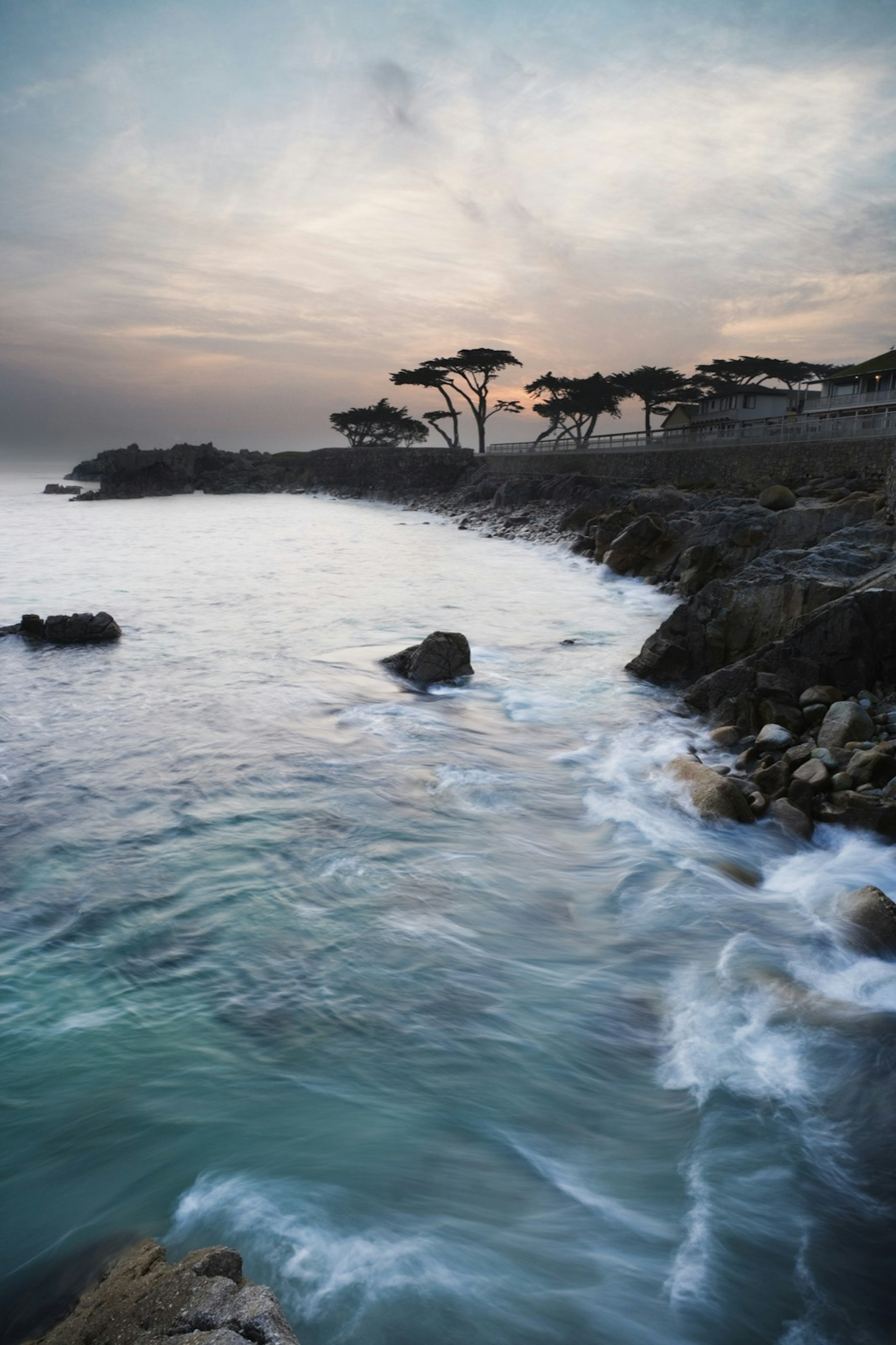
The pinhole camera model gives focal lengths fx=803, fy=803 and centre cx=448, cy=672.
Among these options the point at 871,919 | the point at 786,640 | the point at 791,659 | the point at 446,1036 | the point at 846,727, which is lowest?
the point at 446,1036

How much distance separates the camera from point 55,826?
28.0 ft

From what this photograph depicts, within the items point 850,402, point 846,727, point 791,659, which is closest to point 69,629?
point 791,659

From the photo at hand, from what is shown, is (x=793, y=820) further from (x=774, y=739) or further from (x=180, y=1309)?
(x=180, y=1309)

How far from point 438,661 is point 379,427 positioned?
286 ft

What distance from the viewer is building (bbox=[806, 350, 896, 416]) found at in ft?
151

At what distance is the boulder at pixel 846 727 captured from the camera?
8.74 metres

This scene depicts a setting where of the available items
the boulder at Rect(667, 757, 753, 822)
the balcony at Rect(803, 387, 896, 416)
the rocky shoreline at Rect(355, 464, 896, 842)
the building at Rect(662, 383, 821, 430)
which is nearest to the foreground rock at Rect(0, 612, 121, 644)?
the rocky shoreline at Rect(355, 464, 896, 842)

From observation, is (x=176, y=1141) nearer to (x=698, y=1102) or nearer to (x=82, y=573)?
(x=698, y=1102)

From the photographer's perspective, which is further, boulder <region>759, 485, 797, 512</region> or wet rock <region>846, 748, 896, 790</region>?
boulder <region>759, 485, 797, 512</region>

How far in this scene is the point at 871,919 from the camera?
625 centimetres

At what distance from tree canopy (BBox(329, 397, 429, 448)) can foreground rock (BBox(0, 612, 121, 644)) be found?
8047 centimetres

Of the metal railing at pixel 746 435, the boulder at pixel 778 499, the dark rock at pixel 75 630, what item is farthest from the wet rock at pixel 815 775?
the metal railing at pixel 746 435

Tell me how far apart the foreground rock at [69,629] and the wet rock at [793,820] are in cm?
1458

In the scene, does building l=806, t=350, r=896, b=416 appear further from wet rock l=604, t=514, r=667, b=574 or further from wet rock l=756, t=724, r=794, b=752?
wet rock l=756, t=724, r=794, b=752
